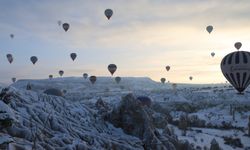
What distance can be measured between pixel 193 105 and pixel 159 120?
89.8 meters

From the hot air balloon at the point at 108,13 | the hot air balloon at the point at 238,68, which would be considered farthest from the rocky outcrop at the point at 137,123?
the hot air balloon at the point at 108,13

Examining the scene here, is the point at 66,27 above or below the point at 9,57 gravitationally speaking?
above

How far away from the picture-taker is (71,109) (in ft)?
103

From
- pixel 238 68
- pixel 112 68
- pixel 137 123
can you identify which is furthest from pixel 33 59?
pixel 137 123

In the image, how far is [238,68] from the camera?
5966cm

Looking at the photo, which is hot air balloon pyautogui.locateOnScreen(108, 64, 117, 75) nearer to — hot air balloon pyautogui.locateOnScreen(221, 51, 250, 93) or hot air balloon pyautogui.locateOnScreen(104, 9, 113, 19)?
hot air balloon pyautogui.locateOnScreen(104, 9, 113, 19)

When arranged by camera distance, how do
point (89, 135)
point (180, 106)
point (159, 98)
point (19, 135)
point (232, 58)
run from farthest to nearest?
point (159, 98) < point (180, 106) < point (232, 58) < point (89, 135) < point (19, 135)

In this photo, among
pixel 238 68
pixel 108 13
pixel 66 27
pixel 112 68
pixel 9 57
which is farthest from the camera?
pixel 112 68

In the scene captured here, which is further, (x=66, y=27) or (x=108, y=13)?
(x=66, y=27)

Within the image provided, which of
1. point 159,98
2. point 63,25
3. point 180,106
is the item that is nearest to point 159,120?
point 63,25

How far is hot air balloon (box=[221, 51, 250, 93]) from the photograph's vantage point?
59469 mm

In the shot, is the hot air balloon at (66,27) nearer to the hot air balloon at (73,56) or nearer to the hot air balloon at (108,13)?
the hot air balloon at (108,13)

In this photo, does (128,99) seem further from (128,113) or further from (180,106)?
(180,106)

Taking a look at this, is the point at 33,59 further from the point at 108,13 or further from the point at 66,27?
the point at 108,13
